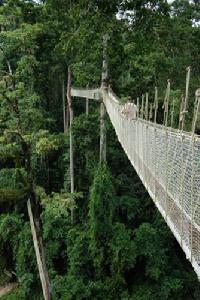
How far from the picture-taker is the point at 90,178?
30.1 feet

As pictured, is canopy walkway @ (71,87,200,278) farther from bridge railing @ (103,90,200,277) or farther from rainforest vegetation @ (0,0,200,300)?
rainforest vegetation @ (0,0,200,300)

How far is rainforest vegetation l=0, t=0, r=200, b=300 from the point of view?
22.9ft

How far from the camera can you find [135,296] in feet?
24.4

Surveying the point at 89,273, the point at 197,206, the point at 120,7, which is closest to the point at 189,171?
the point at 197,206

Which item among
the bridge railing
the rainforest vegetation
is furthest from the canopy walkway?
the rainforest vegetation

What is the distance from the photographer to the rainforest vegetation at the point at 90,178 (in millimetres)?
6973

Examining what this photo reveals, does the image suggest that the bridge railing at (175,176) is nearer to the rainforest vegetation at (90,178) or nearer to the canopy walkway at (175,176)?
the canopy walkway at (175,176)

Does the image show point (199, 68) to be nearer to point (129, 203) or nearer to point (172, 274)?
point (129, 203)

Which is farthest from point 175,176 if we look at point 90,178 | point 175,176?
point 90,178

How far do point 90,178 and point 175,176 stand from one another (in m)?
6.73

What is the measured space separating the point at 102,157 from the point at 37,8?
12.1 ft

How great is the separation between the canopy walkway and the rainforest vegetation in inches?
99.2

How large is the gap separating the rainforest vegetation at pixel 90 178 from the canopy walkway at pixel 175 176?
2520 millimetres

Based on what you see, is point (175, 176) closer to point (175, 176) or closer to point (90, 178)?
point (175, 176)
